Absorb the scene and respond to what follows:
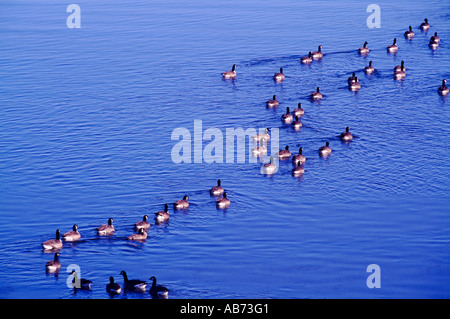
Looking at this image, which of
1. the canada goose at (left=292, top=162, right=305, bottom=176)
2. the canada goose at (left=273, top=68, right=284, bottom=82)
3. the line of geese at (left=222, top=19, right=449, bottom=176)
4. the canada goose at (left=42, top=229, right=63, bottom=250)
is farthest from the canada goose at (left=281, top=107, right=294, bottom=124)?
the canada goose at (left=42, top=229, right=63, bottom=250)

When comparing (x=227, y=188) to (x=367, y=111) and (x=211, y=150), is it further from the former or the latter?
(x=367, y=111)

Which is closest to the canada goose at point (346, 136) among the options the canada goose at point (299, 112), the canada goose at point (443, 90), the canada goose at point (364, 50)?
the canada goose at point (299, 112)

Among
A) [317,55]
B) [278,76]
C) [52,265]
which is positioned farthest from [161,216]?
[317,55]

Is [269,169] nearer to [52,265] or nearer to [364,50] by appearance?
[52,265]

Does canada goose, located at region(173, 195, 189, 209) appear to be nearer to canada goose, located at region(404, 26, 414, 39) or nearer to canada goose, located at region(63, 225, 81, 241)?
canada goose, located at region(63, 225, 81, 241)

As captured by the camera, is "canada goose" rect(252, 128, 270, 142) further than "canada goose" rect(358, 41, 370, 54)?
No

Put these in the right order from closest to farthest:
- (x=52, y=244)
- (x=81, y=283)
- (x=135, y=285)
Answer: (x=135, y=285), (x=81, y=283), (x=52, y=244)

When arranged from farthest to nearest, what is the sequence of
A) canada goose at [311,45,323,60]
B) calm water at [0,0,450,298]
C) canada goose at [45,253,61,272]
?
1. canada goose at [311,45,323,60]
2. calm water at [0,0,450,298]
3. canada goose at [45,253,61,272]

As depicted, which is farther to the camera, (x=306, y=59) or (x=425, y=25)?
(x=425, y=25)
